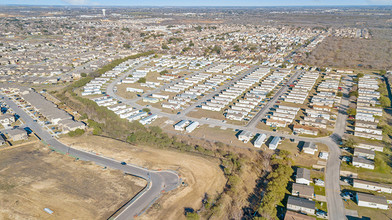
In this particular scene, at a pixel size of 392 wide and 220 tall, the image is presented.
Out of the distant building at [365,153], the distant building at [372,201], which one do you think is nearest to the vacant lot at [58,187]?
the distant building at [372,201]

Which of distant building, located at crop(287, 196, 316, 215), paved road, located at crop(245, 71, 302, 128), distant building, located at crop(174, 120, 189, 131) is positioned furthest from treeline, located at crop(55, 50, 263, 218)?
paved road, located at crop(245, 71, 302, 128)

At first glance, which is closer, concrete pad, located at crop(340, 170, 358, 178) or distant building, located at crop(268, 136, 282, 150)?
concrete pad, located at crop(340, 170, 358, 178)

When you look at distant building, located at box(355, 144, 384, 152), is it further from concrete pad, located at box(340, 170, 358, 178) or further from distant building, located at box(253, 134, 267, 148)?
distant building, located at box(253, 134, 267, 148)

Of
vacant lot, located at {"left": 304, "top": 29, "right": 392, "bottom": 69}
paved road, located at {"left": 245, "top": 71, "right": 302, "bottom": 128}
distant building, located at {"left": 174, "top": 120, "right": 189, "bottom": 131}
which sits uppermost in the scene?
vacant lot, located at {"left": 304, "top": 29, "right": 392, "bottom": 69}

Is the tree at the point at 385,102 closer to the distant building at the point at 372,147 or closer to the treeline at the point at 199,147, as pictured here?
the distant building at the point at 372,147

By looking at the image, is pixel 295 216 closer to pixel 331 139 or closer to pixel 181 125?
pixel 331 139
